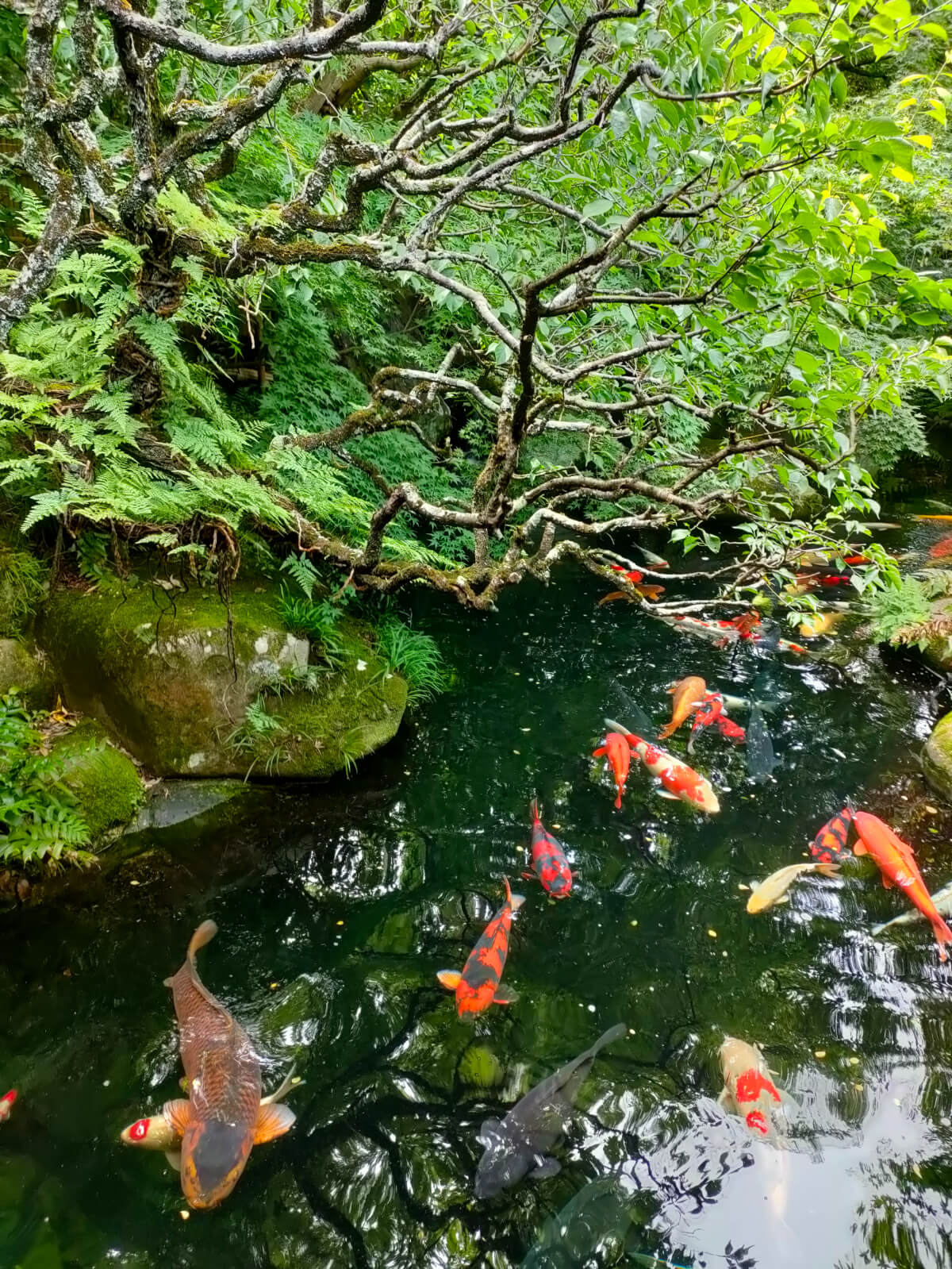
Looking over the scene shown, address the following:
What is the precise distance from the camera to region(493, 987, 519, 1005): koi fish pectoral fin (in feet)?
11.2

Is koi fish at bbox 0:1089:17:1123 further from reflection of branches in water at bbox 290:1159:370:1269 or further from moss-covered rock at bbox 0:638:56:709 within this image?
moss-covered rock at bbox 0:638:56:709

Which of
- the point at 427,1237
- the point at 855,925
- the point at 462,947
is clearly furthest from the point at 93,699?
the point at 855,925

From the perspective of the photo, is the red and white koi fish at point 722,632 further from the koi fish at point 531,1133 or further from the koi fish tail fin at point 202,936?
the koi fish tail fin at point 202,936

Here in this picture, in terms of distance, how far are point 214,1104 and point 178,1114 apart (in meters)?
0.18

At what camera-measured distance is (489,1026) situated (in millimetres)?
3373

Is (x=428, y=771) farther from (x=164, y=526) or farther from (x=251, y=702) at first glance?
(x=164, y=526)

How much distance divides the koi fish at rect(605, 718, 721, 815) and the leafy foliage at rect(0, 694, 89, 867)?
3574 millimetres

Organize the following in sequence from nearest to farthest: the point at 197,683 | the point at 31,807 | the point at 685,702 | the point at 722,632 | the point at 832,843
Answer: the point at 31,807 → the point at 832,843 → the point at 197,683 → the point at 685,702 → the point at 722,632

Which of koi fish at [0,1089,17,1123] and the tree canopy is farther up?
the tree canopy

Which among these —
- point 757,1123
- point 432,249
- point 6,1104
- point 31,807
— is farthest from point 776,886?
point 432,249

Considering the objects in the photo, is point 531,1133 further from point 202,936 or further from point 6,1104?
point 6,1104

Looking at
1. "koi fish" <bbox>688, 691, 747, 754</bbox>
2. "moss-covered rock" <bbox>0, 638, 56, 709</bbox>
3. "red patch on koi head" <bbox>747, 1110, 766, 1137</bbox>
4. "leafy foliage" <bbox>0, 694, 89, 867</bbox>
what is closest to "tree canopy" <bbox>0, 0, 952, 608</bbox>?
"moss-covered rock" <bbox>0, 638, 56, 709</bbox>

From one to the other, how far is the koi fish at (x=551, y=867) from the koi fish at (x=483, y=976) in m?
0.55

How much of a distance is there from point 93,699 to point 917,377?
206 inches
